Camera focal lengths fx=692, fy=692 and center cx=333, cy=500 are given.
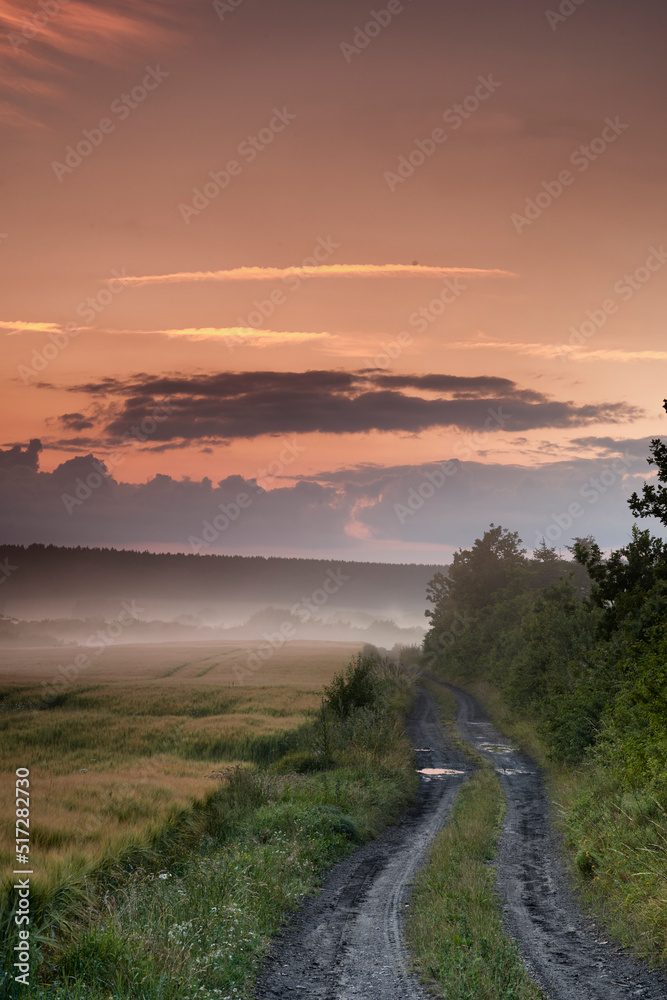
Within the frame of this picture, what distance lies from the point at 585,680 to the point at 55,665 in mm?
59880

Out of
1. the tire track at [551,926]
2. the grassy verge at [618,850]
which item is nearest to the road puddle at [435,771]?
the tire track at [551,926]

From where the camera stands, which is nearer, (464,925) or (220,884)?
(464,925)

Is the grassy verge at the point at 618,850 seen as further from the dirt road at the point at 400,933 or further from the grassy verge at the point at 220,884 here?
the grassy verge at the point at 220,884

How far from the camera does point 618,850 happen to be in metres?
13.2

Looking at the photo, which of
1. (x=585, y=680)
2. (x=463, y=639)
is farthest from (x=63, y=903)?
(x=463, y=639)

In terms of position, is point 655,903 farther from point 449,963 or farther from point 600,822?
point 600,822

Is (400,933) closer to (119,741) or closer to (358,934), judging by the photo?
(358,934)

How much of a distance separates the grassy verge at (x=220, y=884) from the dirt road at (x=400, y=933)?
54cm

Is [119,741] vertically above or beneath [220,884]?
beneath

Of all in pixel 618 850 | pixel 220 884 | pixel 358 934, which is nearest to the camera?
pixel 358 934

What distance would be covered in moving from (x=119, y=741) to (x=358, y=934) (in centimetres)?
1910

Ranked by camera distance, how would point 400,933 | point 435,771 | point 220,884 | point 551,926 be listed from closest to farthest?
point 400,933
point 551,926
point 220,884
point 435,771

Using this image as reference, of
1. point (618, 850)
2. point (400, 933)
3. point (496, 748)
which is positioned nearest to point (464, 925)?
point (400, 933)

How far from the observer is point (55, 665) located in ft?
235
